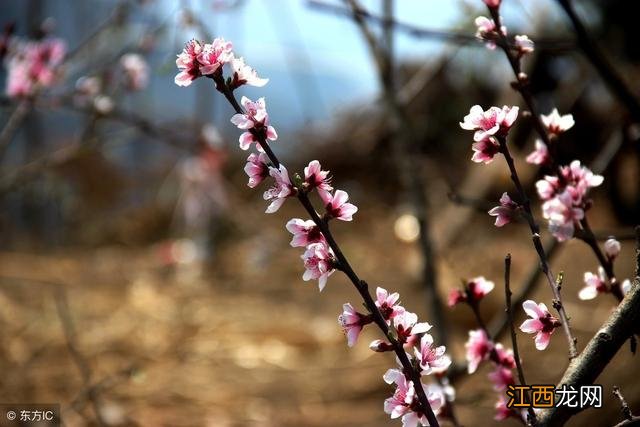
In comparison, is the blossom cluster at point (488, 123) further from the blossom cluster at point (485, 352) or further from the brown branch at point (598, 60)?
the brown branch at point (598, 60)

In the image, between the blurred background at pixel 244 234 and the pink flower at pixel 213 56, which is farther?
the blurred background at pixel 244 234

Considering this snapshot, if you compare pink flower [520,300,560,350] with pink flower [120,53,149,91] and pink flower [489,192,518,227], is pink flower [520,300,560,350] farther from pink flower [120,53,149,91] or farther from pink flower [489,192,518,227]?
pink flower [120,53,149,91]

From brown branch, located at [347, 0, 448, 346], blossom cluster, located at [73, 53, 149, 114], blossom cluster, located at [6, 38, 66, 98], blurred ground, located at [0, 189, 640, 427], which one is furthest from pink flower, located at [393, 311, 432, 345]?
blossom cluster, located at [73, 53, 149, 114]

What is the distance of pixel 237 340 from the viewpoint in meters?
2.71

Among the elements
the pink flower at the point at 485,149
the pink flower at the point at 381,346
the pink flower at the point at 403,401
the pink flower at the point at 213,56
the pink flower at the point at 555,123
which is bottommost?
the pink flower at the point at 403,401

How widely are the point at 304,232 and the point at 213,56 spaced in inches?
6.7

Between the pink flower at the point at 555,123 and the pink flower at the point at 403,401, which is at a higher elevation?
the pink flower at the point at 555,123

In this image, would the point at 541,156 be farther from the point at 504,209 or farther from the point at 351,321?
the point at 351,321

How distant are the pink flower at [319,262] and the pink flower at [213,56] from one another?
17 centimetres

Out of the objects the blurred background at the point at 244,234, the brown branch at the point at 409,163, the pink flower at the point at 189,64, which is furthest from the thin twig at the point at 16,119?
the pink flower at the point at 189,64

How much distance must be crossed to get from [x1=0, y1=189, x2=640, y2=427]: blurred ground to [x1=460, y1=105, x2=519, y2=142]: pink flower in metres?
0.65

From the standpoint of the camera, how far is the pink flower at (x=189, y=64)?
0.58 m

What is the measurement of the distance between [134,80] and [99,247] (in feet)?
11.9

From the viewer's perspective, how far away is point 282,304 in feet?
10.7
